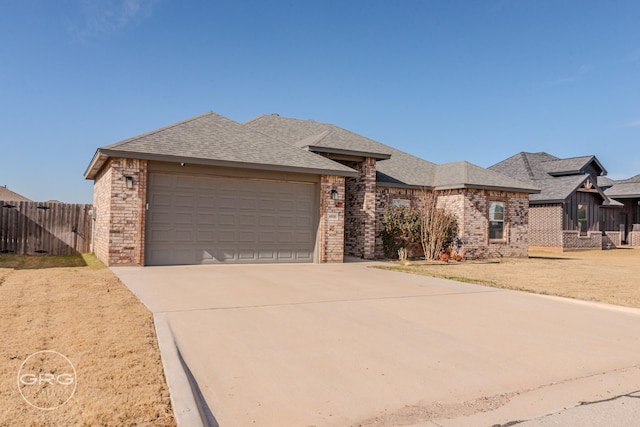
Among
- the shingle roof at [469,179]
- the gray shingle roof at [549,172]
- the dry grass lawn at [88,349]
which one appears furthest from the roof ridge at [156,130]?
the gray shingle roof at [549,172]

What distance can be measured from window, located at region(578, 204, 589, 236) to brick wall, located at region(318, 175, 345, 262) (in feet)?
69.5

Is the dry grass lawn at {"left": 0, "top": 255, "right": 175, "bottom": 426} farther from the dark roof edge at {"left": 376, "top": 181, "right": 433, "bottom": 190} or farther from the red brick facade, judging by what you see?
the dark roof edge at {"left": 376, "top": 181, "right": 433, "bottom": 190}

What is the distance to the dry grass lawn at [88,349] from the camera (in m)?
2.92

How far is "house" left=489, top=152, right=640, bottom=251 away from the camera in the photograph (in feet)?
87.3

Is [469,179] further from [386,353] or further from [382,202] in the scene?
[386,353]

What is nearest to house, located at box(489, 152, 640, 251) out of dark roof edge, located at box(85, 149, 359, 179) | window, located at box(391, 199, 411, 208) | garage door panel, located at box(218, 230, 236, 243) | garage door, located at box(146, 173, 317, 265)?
window, located at box(391, 199, 411, 208)

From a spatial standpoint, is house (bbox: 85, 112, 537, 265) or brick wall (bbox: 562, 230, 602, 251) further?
brick wall (bbox: 562, 230, 602, 251)

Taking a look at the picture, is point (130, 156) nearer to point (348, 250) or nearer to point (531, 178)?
point (348, 250)

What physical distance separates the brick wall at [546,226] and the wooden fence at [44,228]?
2545 cm

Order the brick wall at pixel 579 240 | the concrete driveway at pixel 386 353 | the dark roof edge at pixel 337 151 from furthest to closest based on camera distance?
the brick wall at pixel 579 240, the dark roof edge at pixel 337 151, the concrete driveway at pixel 386 353

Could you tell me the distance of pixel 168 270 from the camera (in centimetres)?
1103

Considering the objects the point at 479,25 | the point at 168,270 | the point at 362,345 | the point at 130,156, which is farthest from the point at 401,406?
the point at 479,25

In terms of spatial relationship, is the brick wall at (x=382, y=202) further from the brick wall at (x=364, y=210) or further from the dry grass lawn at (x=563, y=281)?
the dry grass lawn at (x=563, y=281)

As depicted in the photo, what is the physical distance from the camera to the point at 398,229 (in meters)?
17.0
